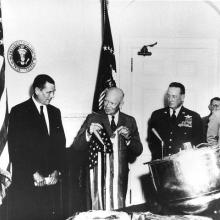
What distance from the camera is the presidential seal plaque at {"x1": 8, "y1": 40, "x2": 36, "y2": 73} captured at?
389cm

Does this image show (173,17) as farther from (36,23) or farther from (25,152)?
(25,152)

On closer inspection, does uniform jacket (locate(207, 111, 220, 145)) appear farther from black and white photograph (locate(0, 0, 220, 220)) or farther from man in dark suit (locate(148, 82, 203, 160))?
man in dark suit (locate(148, 82, 203, 160))

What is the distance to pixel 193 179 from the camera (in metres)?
Result: 1.67

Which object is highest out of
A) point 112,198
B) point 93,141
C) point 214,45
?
point 214,45

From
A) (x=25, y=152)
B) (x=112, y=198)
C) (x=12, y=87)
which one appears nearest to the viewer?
(x=25, y=152)

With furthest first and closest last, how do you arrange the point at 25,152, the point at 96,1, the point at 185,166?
the point at 96,1 < the point at 25,152 < the point at 185,166

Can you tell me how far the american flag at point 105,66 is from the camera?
384 centimetres

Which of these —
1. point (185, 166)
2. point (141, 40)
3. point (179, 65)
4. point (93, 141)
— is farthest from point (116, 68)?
point (185, 166)

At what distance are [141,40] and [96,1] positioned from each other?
697 millimetres

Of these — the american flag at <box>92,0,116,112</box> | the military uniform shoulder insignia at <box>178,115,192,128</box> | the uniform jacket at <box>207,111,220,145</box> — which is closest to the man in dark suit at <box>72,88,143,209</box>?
the military uniform shoulder insignia at <box>178,115,192,128</box>

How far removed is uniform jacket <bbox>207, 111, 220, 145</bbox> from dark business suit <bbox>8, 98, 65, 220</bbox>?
167 centimetres

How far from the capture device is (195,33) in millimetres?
4332

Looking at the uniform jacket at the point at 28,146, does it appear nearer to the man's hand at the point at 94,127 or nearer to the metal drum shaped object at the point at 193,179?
the man's hand at the point at 94,127

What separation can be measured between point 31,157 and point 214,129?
2056mm
